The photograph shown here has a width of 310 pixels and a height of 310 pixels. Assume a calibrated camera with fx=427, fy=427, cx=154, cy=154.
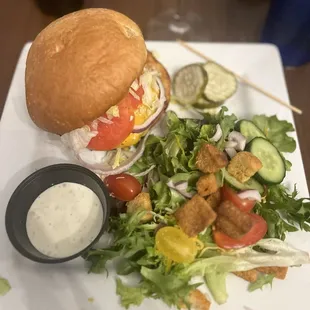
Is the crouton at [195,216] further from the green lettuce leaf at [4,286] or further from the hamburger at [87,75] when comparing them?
the green lettuce leaf at [4,286]

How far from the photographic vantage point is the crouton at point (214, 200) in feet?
6.69

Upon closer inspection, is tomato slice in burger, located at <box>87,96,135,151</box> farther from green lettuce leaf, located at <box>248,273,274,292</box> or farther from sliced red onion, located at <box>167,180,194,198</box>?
green lettuce leaf, located at <box>248,273,274,292</box>

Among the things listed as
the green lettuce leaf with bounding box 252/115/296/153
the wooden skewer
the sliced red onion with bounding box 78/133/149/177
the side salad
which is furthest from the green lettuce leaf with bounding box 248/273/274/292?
the wooden skewer

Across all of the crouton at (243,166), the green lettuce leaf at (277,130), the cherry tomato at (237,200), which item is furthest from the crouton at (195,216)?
the green lettuce leaf at (277,130)

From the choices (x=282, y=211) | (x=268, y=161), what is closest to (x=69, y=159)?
(x=268, y=161)

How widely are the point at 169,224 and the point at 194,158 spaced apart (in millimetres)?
351

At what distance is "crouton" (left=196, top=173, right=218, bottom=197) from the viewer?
6.57 ft

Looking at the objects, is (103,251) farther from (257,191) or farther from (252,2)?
(252,2)

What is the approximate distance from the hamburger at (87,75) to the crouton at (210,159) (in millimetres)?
420

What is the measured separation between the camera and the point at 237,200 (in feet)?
6.47

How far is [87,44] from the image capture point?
74.8 inches

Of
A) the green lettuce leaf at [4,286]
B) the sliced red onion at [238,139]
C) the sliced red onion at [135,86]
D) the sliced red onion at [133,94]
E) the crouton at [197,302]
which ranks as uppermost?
the sliced red onion at [135,86]

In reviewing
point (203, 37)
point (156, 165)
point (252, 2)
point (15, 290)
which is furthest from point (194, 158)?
point (252, 2)

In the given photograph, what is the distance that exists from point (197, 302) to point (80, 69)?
1167 mm
